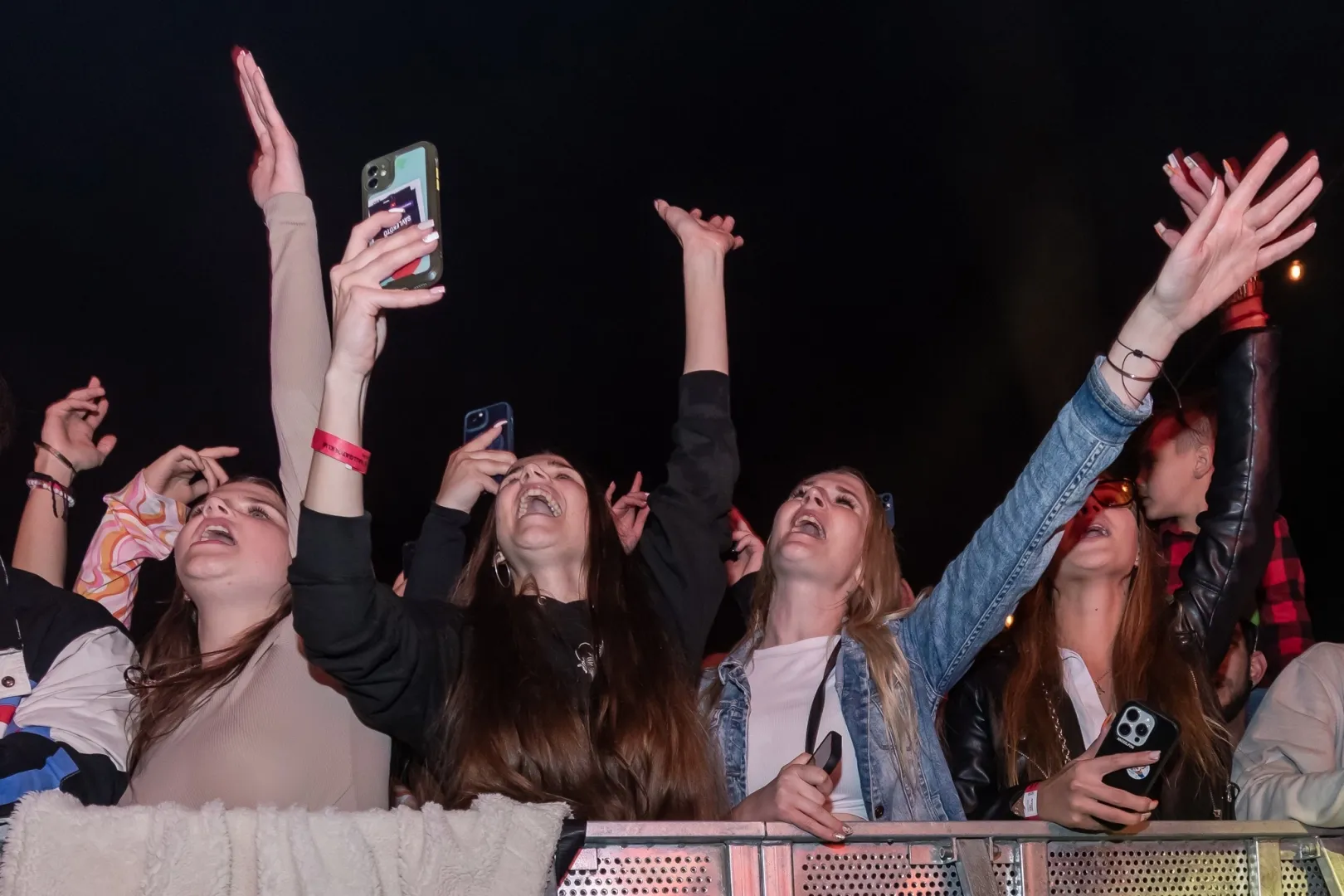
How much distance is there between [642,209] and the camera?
16.7 feet

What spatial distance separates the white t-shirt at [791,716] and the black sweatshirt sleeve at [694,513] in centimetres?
16

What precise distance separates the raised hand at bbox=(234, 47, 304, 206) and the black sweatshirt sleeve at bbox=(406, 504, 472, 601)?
787 millimetres

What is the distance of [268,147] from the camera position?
9.69 ft

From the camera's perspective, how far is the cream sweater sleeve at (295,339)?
2600mm

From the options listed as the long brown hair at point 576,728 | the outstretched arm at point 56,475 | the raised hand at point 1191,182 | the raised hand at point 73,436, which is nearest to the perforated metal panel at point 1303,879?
the long brown hair at point 576,728

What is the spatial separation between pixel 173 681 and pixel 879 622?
1321mm

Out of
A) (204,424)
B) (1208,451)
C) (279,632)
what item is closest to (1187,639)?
(1208,451)

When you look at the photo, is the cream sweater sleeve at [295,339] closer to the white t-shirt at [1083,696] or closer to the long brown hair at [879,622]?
the long brown hair at [879,622]

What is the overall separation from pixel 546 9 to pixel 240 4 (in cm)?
98

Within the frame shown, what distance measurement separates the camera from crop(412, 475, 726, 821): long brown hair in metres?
2.14

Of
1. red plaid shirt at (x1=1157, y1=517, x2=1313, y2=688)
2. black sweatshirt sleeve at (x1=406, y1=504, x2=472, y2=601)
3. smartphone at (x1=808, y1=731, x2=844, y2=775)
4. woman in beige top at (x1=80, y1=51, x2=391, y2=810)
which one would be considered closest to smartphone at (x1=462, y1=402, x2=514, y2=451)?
black sweatshirt sleeve at (x1=406, y1=504, x2=472, y2=601)

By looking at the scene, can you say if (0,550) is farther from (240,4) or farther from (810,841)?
(810,841)

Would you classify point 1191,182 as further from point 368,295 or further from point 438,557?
point 438,557

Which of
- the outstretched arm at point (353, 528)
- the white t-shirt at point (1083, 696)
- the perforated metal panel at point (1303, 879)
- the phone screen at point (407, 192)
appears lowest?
the perforated metal panel at point (1303, 879)
